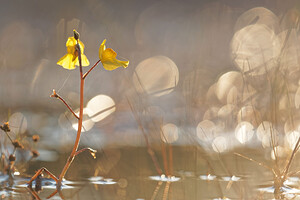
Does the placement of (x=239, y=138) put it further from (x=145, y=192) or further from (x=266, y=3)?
(x=266, y=3)

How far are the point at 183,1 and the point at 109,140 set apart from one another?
3.18m

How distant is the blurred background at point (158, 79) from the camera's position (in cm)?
195

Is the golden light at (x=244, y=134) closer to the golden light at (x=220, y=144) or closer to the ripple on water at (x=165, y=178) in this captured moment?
the golden light at (x=220, y=144)

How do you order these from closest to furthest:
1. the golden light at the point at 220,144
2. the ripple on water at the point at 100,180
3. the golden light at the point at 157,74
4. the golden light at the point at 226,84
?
the ripple on water at the point at 100,180 < the golden light at the point at 220,144 < the golden light at the point at 226,84 < the golden light at the point at 157,74

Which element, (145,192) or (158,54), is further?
(158,54)

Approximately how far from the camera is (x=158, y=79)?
4195 millimetres

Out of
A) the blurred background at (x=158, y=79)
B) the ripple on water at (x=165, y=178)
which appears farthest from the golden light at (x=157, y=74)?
the ripple on water at (x=165, y=178)

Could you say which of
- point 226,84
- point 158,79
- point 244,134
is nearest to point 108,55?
point 244,134

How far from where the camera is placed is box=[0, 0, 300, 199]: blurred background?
76.9 inches

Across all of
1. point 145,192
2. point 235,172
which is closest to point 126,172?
point 145,192

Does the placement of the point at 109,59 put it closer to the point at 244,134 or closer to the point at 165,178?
the point at 165,178

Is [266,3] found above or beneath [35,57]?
above

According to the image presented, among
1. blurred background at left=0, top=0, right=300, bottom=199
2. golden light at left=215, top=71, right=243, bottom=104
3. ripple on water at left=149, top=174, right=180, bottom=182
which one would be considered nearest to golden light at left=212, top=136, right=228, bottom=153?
blurred background at left=0, top=0, right=300, bottom=199

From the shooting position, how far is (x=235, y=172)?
1.71m
